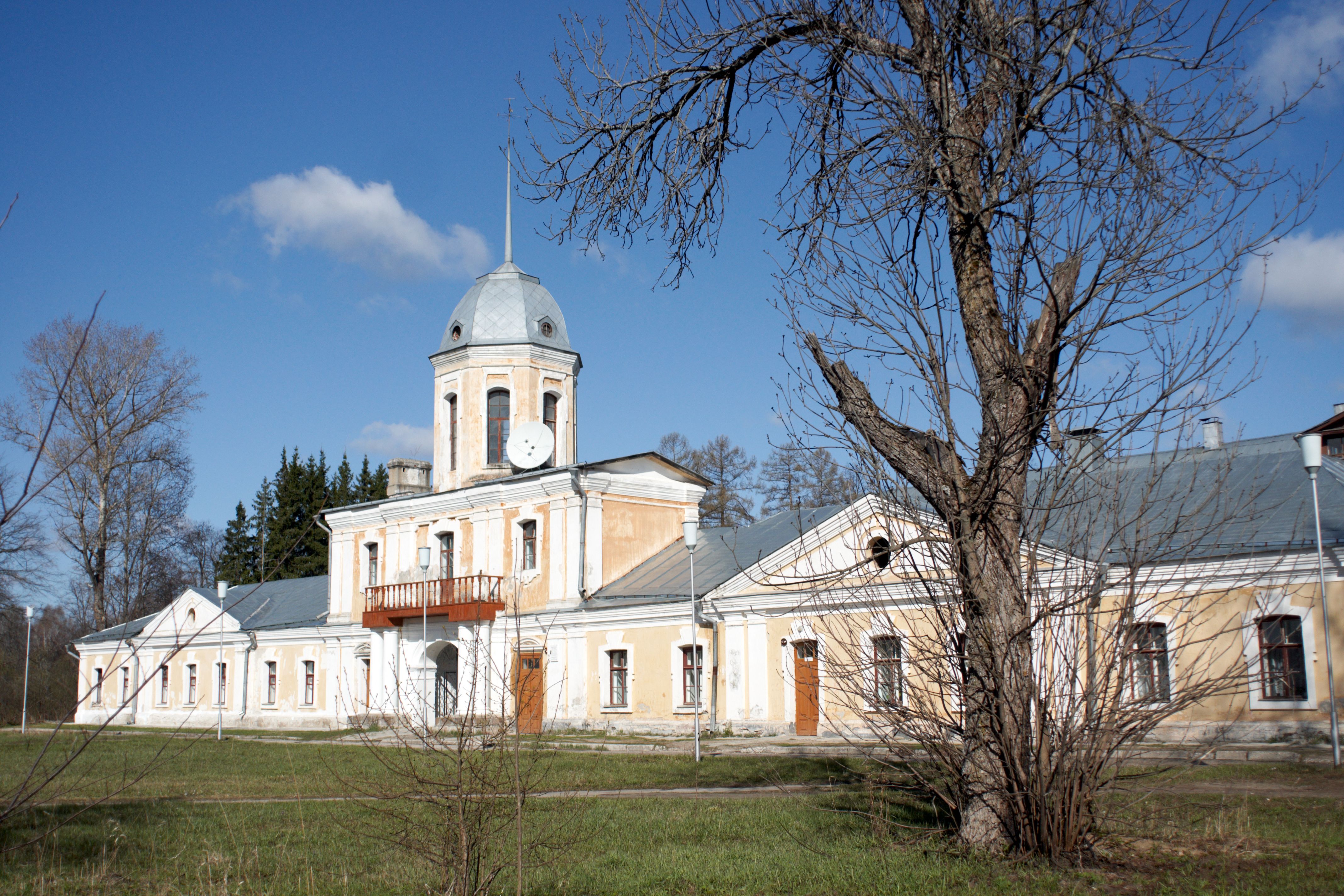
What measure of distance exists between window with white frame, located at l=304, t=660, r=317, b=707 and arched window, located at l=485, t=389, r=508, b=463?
29.6 ft

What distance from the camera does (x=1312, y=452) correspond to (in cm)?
1355

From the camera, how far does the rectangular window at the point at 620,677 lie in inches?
968

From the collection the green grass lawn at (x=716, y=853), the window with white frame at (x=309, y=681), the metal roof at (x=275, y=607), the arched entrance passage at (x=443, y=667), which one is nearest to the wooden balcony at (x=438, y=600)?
the arched entrance passage at (x=443, y=667)

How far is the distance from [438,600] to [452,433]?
17.2 ft

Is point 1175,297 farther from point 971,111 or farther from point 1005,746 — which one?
point 1005,746

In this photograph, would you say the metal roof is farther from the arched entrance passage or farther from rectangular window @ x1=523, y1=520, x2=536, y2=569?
rectangular window @ x1=523, y1=520, x2=536, y2=569

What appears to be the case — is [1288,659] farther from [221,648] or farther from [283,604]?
[283,604]

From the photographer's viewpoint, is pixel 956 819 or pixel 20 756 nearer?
pixel 956 819

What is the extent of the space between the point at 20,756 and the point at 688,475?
16.2 metres

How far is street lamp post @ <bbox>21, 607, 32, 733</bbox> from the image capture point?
8766 mm

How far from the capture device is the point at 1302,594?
54.1ft

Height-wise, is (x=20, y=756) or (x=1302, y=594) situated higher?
(x=1302, y=594)

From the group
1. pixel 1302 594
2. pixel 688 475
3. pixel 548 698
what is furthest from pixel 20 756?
pixel 1302 594

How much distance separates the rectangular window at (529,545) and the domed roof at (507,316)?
5.60 metres
